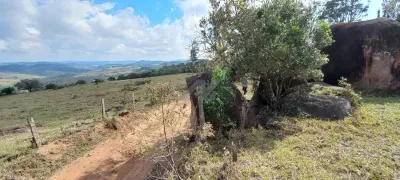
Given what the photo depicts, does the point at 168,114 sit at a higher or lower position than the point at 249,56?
lower

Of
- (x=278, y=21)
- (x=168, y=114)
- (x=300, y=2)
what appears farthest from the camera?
(x=300, y=2)

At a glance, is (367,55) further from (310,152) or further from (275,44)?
(310,152)

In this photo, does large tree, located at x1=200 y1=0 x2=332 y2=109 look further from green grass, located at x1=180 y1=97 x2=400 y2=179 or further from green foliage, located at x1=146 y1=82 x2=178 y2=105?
green foliage, located at x1=146 y1=82 x2=178 y2=105

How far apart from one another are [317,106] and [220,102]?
529 centimetres

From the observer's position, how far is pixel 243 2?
49.3 ft

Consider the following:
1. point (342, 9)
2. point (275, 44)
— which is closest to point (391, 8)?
point (342, 9)

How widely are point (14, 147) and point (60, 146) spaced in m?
2.37

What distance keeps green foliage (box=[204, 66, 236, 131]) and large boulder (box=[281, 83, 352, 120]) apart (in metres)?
3.57

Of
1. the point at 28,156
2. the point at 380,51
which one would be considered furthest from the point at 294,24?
the point at 28,156

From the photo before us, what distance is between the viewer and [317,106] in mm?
13172

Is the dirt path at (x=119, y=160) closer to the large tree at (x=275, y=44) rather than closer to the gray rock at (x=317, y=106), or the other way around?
the large tree at (x=275, y=44)

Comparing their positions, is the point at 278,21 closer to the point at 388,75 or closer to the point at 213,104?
the point at 213,104

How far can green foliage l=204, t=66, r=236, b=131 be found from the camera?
11398mm

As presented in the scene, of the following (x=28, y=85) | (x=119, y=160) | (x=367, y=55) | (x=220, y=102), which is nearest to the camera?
(x=220, y=102)
